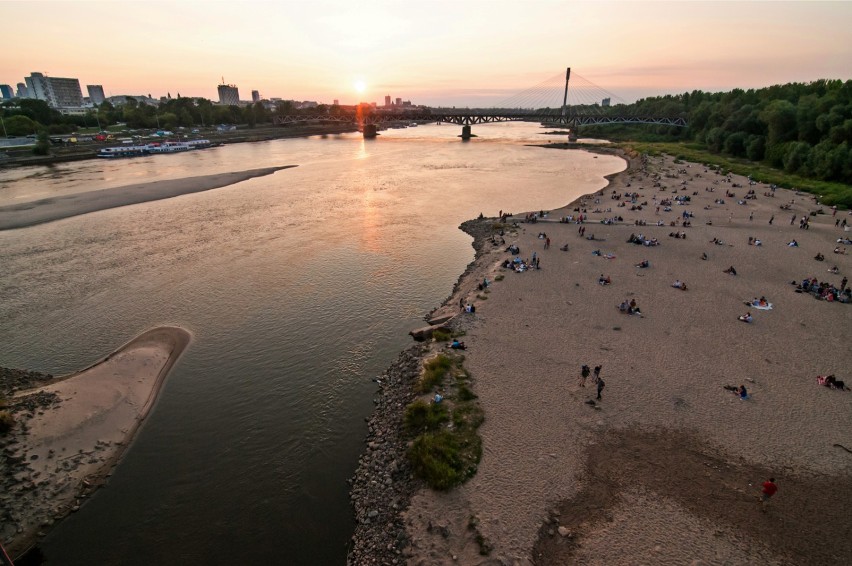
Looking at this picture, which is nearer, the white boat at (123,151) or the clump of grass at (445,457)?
the clump of grass at (445,457)

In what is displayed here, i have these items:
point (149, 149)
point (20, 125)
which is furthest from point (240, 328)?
point (20, 125)

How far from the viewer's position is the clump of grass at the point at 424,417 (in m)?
18.1

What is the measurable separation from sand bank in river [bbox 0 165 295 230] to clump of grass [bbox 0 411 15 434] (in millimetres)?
46396

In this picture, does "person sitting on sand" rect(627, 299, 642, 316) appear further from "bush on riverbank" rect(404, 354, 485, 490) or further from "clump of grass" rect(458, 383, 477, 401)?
"clump of grass" rect(458, 383, 477, 401)

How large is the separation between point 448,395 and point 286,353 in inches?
437

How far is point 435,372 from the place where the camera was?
2103 centimetres

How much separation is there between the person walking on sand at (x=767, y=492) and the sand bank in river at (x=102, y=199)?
72.3 m

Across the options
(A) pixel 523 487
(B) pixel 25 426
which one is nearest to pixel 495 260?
(A) pixel 523 487

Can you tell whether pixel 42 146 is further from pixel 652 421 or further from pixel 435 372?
pixel 652 421

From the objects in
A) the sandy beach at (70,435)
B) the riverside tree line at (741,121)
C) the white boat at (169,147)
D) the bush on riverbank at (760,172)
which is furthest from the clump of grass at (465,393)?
the white boat at (169,147)

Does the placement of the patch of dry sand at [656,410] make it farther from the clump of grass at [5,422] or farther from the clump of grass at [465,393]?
the clump of grass at [5,422]

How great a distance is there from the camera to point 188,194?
68.2 metres

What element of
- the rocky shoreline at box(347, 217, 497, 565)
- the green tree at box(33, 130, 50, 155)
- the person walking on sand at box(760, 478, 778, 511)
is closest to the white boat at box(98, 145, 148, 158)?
the green tree at box(33, 130, 50, 155)

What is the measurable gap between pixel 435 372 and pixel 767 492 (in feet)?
44.3
